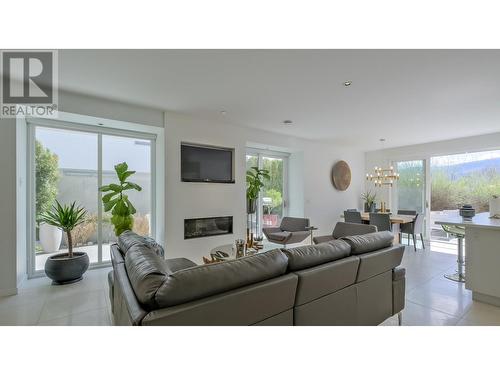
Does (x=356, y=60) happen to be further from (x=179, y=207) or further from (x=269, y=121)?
(x=179, y=207)

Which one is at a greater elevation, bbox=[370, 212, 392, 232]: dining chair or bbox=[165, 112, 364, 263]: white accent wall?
bbox=[165, 112, 364, 263]: white accent wall

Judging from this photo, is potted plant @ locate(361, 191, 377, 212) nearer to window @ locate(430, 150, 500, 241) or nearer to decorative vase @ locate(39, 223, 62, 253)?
window @ locate(430, 150, 500, 241)

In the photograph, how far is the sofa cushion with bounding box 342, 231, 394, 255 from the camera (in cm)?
200

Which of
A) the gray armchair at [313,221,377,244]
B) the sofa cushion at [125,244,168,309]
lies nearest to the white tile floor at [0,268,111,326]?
the sofa cushion at [125,244,168,309]

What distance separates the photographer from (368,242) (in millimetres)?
2088

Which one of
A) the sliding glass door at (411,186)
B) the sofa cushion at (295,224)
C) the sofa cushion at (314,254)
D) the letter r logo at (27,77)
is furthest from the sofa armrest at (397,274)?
the sliding glass door at (411,186)

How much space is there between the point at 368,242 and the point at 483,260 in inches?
72.5

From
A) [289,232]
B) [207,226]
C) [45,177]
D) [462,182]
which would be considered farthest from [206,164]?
[462,182]

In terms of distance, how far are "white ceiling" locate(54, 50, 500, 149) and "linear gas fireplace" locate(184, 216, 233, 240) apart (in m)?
1.79

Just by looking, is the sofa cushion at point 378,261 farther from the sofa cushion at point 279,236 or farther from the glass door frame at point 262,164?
the glass door frame at point 262,164

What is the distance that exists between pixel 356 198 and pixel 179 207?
528cm

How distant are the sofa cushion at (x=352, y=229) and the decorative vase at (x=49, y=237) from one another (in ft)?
14.3

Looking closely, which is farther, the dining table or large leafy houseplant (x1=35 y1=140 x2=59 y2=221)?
the dining table
